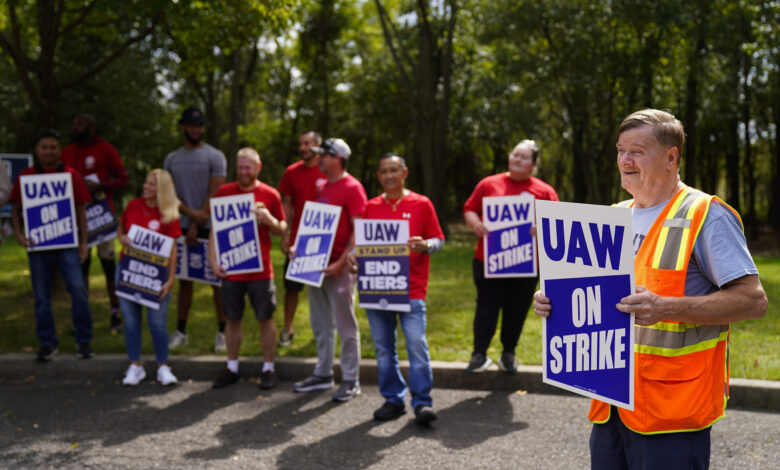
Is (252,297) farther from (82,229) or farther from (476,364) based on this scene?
(476,364)

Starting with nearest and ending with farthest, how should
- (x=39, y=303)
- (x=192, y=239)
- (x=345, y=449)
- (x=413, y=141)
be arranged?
(x=345, y=449), (x=39, y=303), (x=192, y=239), (x=413, y=141)

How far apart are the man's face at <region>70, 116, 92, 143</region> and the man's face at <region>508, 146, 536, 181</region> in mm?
4901

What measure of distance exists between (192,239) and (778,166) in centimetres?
2805

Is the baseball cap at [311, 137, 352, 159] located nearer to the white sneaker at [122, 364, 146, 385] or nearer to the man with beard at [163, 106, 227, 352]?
the man with beard at [163, 106, 227, 352]

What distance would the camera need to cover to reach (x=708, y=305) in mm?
2553

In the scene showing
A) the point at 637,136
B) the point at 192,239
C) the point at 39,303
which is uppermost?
the point at 637,136

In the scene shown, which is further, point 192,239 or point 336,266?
point 192,239

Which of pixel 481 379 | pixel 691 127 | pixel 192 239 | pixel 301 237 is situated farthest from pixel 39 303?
pixel 691 127

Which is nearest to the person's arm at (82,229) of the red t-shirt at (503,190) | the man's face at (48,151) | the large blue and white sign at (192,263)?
the man's face at (48,151)

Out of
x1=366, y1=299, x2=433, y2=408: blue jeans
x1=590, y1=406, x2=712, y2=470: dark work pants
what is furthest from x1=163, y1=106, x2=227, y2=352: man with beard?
x1=590, y1=406, x2=712, y2=470: dark work pants

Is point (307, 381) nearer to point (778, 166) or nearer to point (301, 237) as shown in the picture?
point (301, 237)

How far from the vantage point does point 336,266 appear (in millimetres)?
6543

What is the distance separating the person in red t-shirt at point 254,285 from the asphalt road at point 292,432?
246mm

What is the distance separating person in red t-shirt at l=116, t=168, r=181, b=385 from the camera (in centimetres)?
709
